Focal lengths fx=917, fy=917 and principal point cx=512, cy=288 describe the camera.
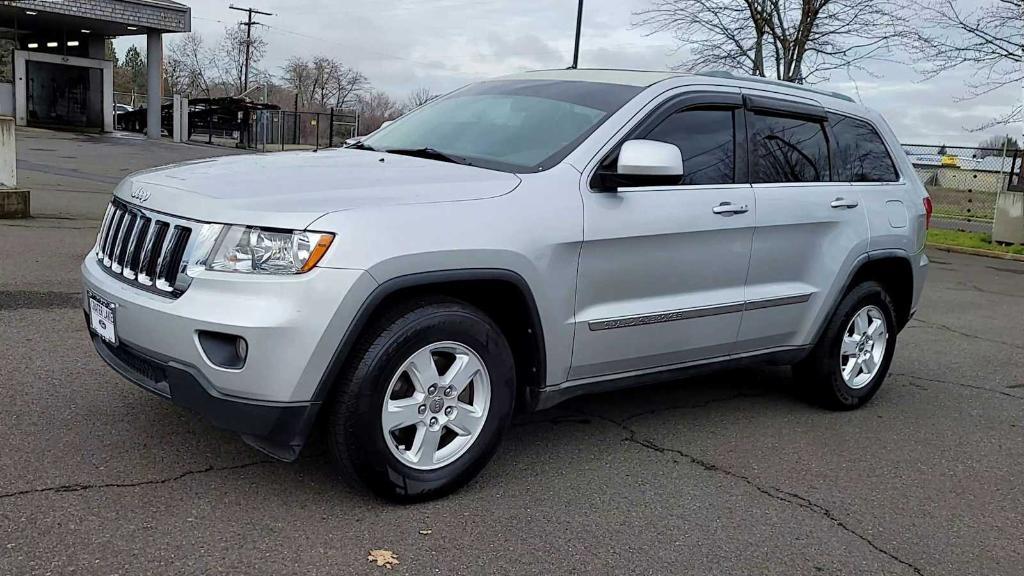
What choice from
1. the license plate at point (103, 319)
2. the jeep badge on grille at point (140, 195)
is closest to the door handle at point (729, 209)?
the jeep badge on grille at point (140, 195)

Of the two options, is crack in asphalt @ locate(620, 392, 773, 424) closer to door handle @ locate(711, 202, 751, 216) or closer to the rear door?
the rear door

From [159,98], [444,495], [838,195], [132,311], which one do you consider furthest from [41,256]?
[159,98]

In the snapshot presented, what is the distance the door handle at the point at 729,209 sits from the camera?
14.7 feet

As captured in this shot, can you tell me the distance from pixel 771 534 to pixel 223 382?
2220mm

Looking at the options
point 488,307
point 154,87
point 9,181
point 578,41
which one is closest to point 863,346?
point 488,307

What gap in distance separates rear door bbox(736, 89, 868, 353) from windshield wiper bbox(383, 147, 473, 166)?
1573mm

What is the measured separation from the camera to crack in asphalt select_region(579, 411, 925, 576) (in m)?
3.67

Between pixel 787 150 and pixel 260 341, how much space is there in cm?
318

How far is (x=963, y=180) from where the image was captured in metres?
27.3

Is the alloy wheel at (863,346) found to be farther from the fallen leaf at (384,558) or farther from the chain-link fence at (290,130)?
the chain-link fence at (290,130)

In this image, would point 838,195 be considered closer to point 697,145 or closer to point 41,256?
point 697,145

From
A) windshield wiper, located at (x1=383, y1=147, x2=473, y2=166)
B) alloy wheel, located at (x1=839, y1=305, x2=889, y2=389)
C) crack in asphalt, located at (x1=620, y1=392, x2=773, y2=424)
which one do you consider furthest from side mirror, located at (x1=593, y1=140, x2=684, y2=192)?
alloy wheel, located at (x1=839, y1=305, x2=889, y2=389)

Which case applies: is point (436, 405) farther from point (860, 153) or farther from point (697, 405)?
point (860, 153)

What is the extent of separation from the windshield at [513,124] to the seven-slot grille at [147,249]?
1345 millimetres
